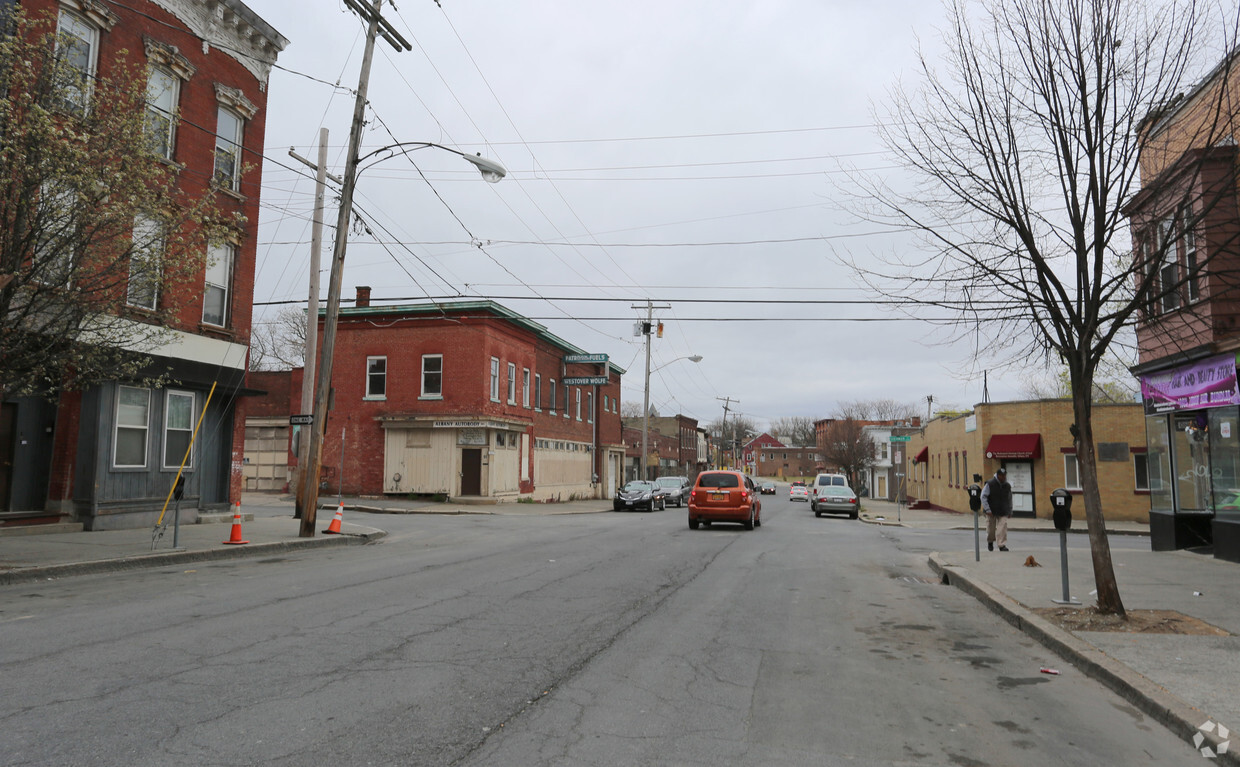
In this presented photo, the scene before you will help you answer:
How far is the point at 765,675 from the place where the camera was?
632 cm

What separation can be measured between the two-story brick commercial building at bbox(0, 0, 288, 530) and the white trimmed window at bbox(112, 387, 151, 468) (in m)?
0.03

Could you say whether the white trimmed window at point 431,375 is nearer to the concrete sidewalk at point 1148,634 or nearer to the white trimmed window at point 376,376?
the white trimmed window at point 376,376

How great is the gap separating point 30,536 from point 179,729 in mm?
12635

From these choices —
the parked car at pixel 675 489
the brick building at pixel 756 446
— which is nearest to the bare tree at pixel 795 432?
the brick building at pixel 756 446

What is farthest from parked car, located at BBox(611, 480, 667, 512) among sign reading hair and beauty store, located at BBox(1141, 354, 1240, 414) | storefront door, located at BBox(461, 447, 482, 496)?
sign reading hair and beauty store, located at BBox(1141, 354, 1240, 414)

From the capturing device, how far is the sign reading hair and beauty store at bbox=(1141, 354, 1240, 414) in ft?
43.2

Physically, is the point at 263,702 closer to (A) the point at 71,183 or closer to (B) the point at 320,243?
(A) the point at 71,183

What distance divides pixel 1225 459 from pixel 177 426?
820 inches

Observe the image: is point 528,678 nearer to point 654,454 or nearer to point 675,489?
point 675,489

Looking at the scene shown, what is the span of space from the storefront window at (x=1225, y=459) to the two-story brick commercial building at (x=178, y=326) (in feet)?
58.0

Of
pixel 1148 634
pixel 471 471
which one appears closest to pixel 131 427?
pixel 471 471

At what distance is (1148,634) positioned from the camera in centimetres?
762

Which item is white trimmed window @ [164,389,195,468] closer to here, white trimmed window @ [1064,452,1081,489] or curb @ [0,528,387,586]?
curb @ [0,528,387,586]

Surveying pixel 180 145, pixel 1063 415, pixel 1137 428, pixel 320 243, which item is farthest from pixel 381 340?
pixel 1137 428
